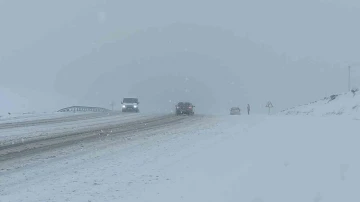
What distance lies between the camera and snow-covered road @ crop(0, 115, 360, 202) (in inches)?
328

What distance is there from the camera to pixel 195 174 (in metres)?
10.3

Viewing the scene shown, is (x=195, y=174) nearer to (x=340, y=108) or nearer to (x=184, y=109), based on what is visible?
(x=340, y=108)

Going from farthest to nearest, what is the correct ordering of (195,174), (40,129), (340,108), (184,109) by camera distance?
(184,109), (340,108), (40,129), (195,174)

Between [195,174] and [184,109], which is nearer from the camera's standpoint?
[195,174]

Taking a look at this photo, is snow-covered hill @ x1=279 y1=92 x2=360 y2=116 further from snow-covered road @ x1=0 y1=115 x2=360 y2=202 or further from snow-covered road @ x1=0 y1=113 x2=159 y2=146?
snow-covered road @ x1=0 y1=115 x2=360 y2=202

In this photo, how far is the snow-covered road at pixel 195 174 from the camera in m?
8.32

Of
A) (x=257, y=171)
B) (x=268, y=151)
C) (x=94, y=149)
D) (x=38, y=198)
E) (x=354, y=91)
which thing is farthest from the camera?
(x=354, y=91)

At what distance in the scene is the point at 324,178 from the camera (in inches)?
371

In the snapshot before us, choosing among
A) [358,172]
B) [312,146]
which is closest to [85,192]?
[358,172]

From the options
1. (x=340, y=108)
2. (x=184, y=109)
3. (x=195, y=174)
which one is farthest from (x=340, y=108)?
(x=195, y=174)

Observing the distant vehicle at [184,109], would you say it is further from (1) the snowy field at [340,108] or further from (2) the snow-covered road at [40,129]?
(2) the snow-covered road at [40,129]

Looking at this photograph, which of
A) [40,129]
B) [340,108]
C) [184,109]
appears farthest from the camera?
[184,109]

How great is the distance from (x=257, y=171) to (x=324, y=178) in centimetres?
144

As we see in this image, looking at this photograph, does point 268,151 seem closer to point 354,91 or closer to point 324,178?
point 324,178
